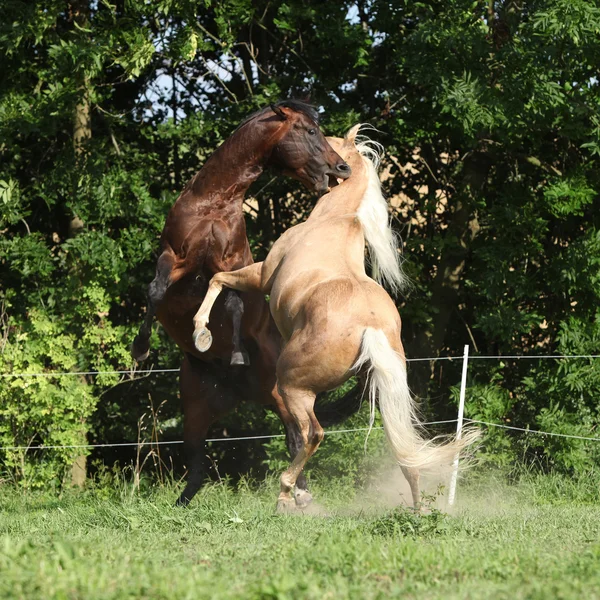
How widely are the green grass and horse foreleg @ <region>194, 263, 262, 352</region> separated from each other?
1.20 m

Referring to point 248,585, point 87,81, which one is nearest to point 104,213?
point 87,81

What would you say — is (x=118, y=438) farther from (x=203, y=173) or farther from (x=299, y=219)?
(x=203, y=173)

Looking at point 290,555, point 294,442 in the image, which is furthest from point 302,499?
point 290,555

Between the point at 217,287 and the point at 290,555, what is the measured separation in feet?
9.45

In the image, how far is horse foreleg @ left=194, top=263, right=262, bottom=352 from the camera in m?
6.11

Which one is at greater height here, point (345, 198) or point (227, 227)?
point (345, 198)

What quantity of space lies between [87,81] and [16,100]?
2.30ft

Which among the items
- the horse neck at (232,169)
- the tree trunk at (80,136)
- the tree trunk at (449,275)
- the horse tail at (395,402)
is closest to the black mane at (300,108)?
the horse neck at (232,169)

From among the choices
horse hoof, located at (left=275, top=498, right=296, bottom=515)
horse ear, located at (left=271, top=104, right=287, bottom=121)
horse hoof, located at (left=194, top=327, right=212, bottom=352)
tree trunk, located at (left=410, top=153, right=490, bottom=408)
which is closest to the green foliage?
tree trunk, located at (left=410, top=153, right=490, bottom=408)

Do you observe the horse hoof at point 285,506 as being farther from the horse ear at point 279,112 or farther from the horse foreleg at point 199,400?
the horse ear at point 279,112

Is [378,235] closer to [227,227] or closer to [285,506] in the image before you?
[227,227]

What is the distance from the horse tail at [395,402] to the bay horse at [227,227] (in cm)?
127

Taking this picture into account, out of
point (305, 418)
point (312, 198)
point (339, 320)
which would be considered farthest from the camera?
point (312, 198)

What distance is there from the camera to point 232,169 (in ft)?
21.5
